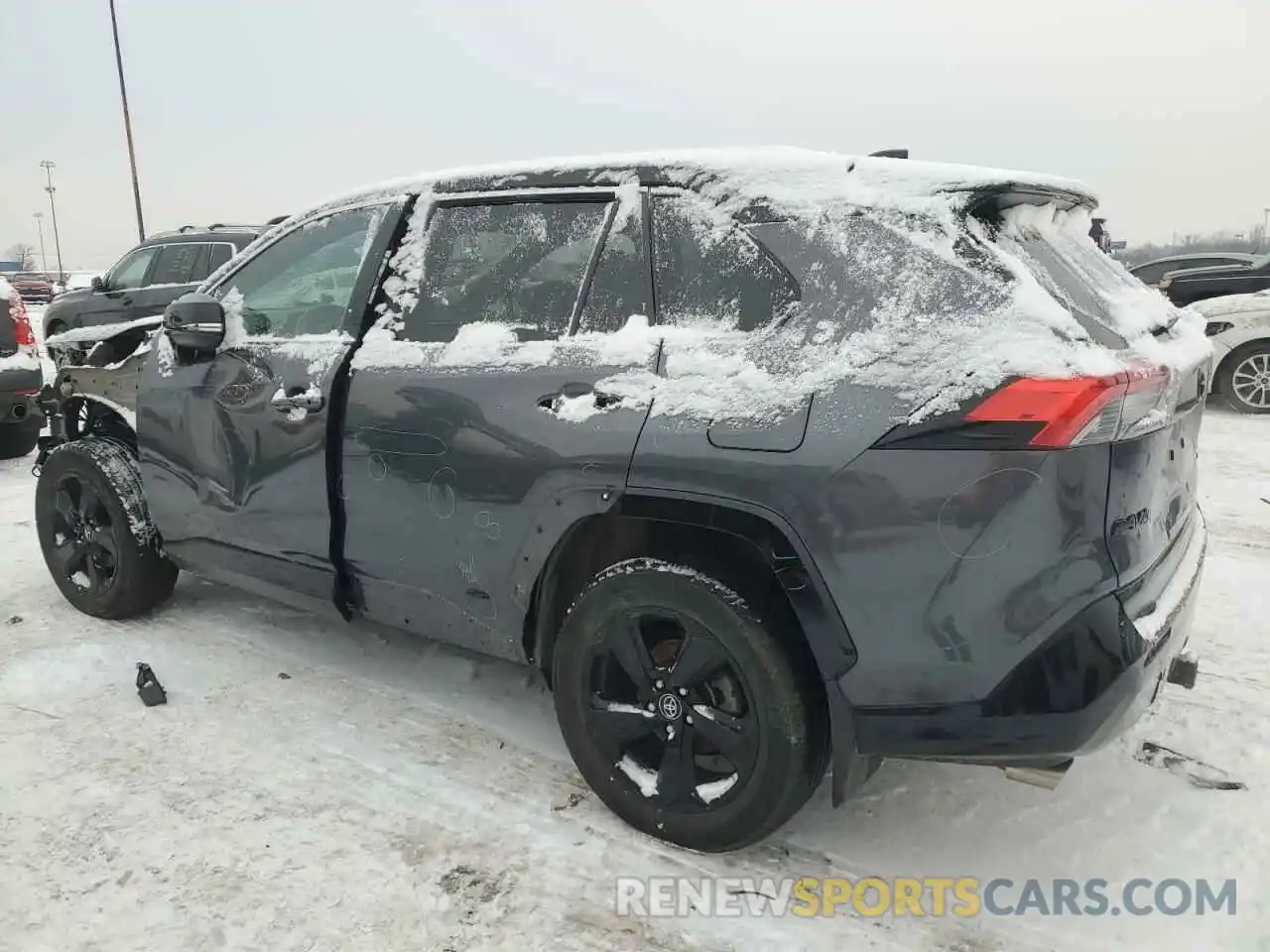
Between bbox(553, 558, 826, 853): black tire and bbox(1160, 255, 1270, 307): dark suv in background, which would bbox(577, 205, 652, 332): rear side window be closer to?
bbox(553, 558, 826, 853): black tire

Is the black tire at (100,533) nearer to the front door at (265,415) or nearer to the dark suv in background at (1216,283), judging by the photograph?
the front door at (265,415)

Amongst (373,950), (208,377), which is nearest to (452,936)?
(373,950)

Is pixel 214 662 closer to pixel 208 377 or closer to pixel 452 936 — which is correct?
pixel 208 377

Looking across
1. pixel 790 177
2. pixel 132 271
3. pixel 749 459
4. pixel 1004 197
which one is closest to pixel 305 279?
pixel 790 177

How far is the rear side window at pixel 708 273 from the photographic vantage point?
2.24 meters

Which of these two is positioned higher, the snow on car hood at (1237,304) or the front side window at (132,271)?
the front side window at (132,271)

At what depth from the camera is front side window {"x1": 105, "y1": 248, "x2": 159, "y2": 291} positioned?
1123cm

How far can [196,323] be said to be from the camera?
328cm

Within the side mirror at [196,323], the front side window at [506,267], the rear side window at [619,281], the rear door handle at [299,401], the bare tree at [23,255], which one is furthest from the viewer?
the bare tree at [23,255]

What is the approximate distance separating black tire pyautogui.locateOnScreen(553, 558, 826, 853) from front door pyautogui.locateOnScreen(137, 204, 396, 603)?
1.16 m

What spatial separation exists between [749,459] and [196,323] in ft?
7.49

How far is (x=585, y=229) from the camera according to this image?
Answer: 2.59 m

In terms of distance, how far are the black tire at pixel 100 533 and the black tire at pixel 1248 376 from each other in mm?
9197

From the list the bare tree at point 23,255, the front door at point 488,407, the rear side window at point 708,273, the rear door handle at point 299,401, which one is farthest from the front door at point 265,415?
the bare tree at point 23,255
